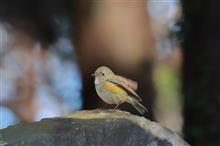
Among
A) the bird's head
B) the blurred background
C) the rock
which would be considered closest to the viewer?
the rock

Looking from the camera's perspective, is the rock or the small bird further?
the small bird

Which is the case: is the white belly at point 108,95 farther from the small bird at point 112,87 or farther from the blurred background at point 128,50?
the blurred background at point 128,50

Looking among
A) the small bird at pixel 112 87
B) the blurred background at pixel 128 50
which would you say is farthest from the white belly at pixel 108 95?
the blurred background at pixel 128 50

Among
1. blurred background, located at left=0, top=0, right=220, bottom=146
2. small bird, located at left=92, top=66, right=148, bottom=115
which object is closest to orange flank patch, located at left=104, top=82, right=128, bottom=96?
small bird, located at left=92, top=66, right=148, bottom=115

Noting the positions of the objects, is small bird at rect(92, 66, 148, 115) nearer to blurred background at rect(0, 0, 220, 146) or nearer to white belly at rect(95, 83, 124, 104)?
white belly at rect(95, 83, 124, 104)

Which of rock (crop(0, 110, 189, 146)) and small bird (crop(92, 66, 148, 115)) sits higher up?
small bird (crop(92, 66, 148, 115))

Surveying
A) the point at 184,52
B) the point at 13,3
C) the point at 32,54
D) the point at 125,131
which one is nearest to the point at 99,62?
the point at 184,52

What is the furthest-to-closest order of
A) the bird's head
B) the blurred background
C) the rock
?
the blurred background
the bird's head
the rock
